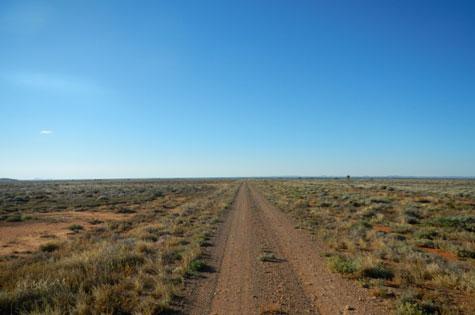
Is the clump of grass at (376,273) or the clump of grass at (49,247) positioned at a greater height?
the clump of grass at (376,273)

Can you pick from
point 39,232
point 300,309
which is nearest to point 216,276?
point 300,309

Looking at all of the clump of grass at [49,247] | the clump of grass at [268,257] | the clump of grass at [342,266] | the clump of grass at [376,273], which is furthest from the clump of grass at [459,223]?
the clump of grass at [49,247]

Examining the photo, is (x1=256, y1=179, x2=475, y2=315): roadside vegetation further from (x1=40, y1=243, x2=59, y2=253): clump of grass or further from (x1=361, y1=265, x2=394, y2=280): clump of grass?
(x1=40, y1=243, x2=59, y2=253): clump of grass

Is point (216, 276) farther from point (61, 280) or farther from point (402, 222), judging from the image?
point (402, 222)

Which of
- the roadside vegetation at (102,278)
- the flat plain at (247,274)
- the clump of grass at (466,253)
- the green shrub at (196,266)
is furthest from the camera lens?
the clump of grass at (466,253)

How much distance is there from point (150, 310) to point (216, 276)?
2.70 metres

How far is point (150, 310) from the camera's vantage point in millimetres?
5773

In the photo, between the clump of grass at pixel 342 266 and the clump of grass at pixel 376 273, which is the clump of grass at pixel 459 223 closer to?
the clump of grass at pixel 376 273

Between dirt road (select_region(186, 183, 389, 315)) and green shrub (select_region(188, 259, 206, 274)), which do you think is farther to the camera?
green shrub (select_region(188, 259, 206, 274))

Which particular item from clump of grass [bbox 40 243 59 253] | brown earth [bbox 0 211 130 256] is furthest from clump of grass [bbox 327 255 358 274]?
brown earth [bbox 0 211 130 256]

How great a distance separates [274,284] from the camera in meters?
7.49

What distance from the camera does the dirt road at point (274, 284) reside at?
20.0 ft

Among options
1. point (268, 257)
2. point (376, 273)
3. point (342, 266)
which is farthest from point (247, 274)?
point (376, 273)

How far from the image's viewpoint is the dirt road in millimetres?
6086
